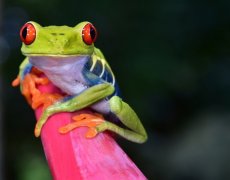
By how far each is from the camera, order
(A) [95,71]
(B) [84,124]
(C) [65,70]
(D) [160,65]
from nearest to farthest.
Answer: (B) [84,124] → (C) [65,70] → (A) [95,71] → (D) [160,65]

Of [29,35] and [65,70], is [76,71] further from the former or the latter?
[29,35]

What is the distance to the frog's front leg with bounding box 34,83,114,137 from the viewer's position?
3.83 ft

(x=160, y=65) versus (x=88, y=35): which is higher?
(x=88, y=35)

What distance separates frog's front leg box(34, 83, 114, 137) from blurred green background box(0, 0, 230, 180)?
3.93ft

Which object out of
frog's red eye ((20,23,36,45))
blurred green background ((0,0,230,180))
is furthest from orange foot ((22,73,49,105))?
blurred green background ((0,0,230,180))

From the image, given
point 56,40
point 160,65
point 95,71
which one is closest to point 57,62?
point 56,40

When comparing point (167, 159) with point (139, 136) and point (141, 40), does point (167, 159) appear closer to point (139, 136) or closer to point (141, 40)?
point (141, 40)

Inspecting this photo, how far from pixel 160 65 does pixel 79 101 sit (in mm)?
1433

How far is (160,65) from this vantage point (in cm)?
278

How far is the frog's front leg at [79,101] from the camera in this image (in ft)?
3.83

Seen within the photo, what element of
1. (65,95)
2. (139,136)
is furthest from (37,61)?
(139,136)

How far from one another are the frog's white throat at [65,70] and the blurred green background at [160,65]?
3.93 ft

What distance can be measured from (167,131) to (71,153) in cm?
194

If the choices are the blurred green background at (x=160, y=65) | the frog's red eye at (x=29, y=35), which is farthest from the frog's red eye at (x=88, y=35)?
the blurred green background at (x=160, y=65)
